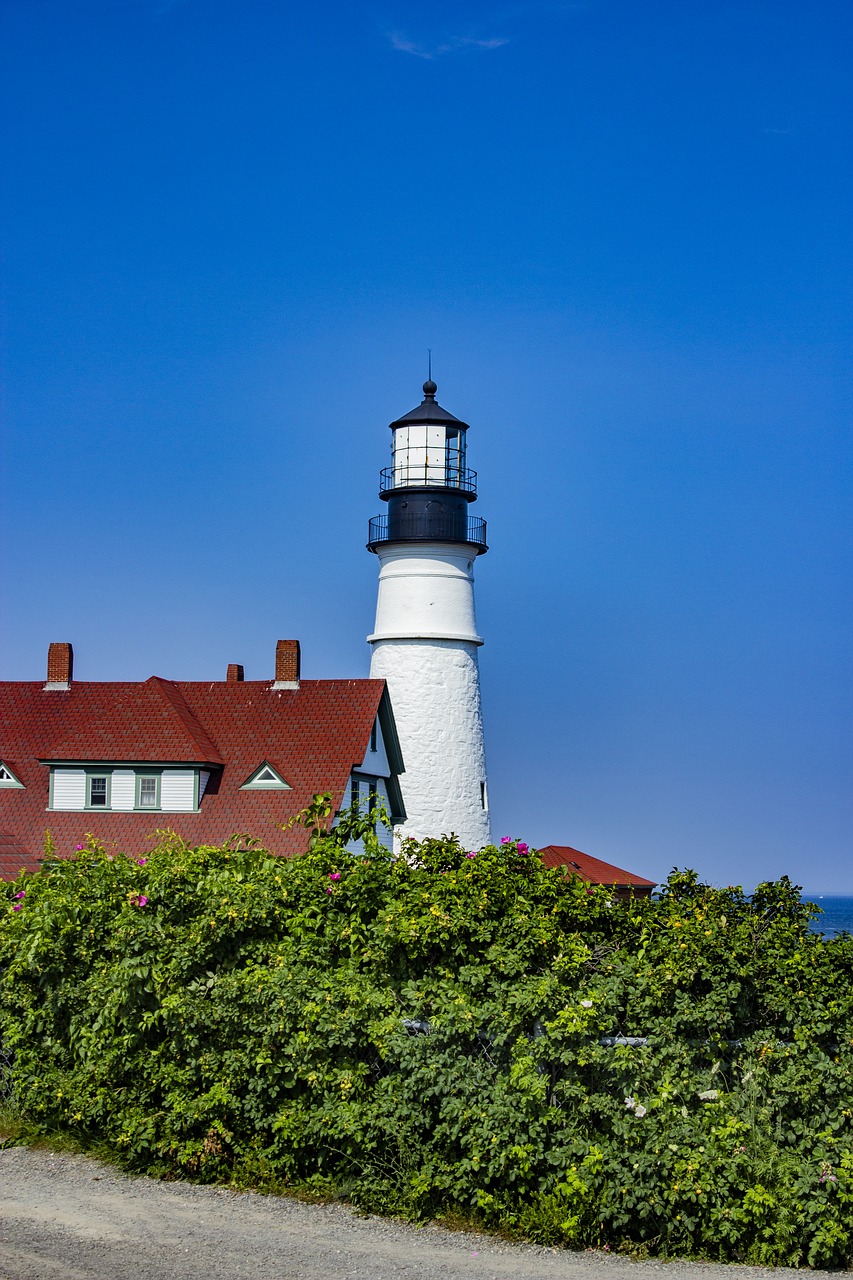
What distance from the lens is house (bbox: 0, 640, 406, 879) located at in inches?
1179

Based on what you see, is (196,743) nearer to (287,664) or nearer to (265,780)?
(265,780)

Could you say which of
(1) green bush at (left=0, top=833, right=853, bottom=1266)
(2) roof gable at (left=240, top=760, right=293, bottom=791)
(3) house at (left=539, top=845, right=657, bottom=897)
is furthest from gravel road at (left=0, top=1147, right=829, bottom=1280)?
(3) house at (left=539, top=845, right=657, bottom=897)

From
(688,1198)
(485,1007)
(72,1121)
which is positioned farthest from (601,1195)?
(72,1121)

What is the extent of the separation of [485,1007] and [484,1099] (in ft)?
1.79

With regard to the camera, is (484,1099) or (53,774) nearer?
(484,1099)

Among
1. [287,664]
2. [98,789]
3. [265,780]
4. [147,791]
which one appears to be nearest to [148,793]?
[147,791]

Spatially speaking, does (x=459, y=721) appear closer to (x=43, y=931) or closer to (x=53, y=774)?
(x=53, y=774)

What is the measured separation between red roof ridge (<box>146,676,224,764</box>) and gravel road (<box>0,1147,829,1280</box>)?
70.6 feet

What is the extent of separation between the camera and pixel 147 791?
30766 mm

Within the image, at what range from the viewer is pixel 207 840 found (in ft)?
95.8

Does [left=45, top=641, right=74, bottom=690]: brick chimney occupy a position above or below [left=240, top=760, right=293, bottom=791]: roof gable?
above

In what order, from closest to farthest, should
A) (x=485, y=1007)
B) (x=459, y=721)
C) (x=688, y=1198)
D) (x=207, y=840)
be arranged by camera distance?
(x=688, y=1198)
(x=485, y=1007)
(x=207, y=840)
(x=459, y=721)

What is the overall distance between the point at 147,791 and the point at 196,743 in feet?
5.23

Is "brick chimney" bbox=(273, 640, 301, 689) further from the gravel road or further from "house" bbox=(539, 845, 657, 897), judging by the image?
the gravel road
